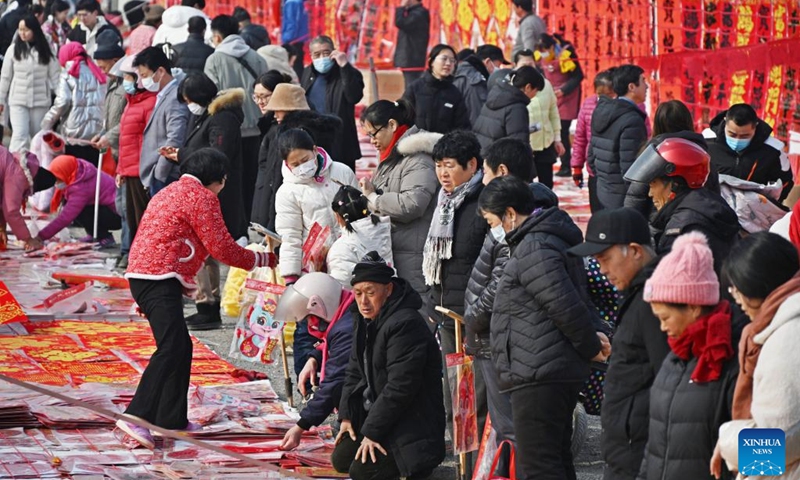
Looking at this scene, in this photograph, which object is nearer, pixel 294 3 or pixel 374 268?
pixel 374 268

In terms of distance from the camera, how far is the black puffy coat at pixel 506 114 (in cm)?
1224

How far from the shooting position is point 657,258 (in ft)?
16.8

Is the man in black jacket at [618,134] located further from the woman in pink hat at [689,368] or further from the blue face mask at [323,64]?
the woman in pink hat at [689,368]

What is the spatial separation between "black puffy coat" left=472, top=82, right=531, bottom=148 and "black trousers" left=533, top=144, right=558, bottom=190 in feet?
5.12

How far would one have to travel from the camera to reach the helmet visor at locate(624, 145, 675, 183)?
661cm

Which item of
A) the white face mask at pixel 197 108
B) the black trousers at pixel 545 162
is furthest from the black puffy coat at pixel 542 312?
the black trousers at pixel 545 162

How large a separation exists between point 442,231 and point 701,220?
1.39 m

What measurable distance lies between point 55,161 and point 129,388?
5340 mm

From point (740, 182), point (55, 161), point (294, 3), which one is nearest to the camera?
point (740, 182)

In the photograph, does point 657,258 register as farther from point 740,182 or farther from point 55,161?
point 55,161

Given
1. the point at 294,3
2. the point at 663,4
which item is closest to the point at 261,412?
the point at 663,4

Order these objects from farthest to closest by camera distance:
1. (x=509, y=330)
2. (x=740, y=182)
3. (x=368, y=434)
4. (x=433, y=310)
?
1. (x=740, y=182)
2. (x=433, y=310)
3. (x=368, y=434)
4. (x=509, y=330)

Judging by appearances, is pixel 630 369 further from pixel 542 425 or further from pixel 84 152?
pixel 84 152

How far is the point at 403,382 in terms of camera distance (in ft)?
22.6
